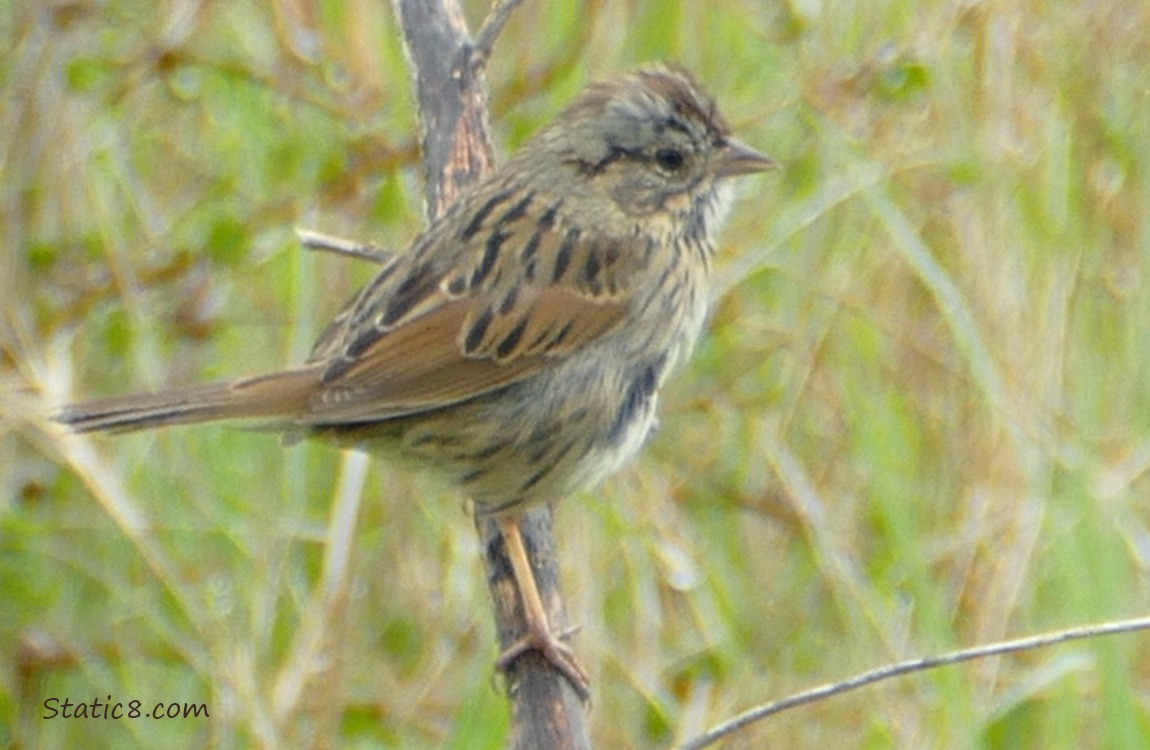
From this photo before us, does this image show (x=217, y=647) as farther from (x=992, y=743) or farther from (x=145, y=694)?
(x=992, y=743)

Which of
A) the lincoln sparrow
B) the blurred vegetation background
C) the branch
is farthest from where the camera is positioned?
the blurred vegetation background

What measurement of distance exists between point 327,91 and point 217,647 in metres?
1.22

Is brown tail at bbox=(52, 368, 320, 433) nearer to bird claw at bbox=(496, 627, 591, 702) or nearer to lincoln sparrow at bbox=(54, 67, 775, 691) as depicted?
lincoln sparrow at bbox=(54, 67, 775, 691)

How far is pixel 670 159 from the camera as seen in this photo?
3.37 m

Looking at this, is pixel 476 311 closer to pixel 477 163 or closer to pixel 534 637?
pixel 477 163

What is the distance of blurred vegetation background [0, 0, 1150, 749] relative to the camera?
3684 mm

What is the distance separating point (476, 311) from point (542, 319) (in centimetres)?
12

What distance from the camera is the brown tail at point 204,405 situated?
9.18 ft

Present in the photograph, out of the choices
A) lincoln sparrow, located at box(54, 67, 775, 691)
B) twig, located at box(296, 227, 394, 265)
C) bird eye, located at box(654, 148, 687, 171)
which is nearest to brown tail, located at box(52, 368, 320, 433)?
lincoln sparrow, located at box(54, 67, 775, 691)

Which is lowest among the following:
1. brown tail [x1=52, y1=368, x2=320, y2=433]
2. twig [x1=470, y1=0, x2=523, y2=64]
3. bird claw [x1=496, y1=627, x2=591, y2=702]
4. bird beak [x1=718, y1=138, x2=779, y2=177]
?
bird claw [x1=496, y1=627, x2=591, y2=702]

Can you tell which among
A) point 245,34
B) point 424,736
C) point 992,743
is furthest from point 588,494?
point 245,34

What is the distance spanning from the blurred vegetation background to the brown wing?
0.55 meters

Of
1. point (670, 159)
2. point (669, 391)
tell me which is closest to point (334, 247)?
point (670, 159)

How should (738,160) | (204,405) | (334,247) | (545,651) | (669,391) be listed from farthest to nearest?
(669,391)
(738,160)
(334,247)
(545,651)
(204,405)
